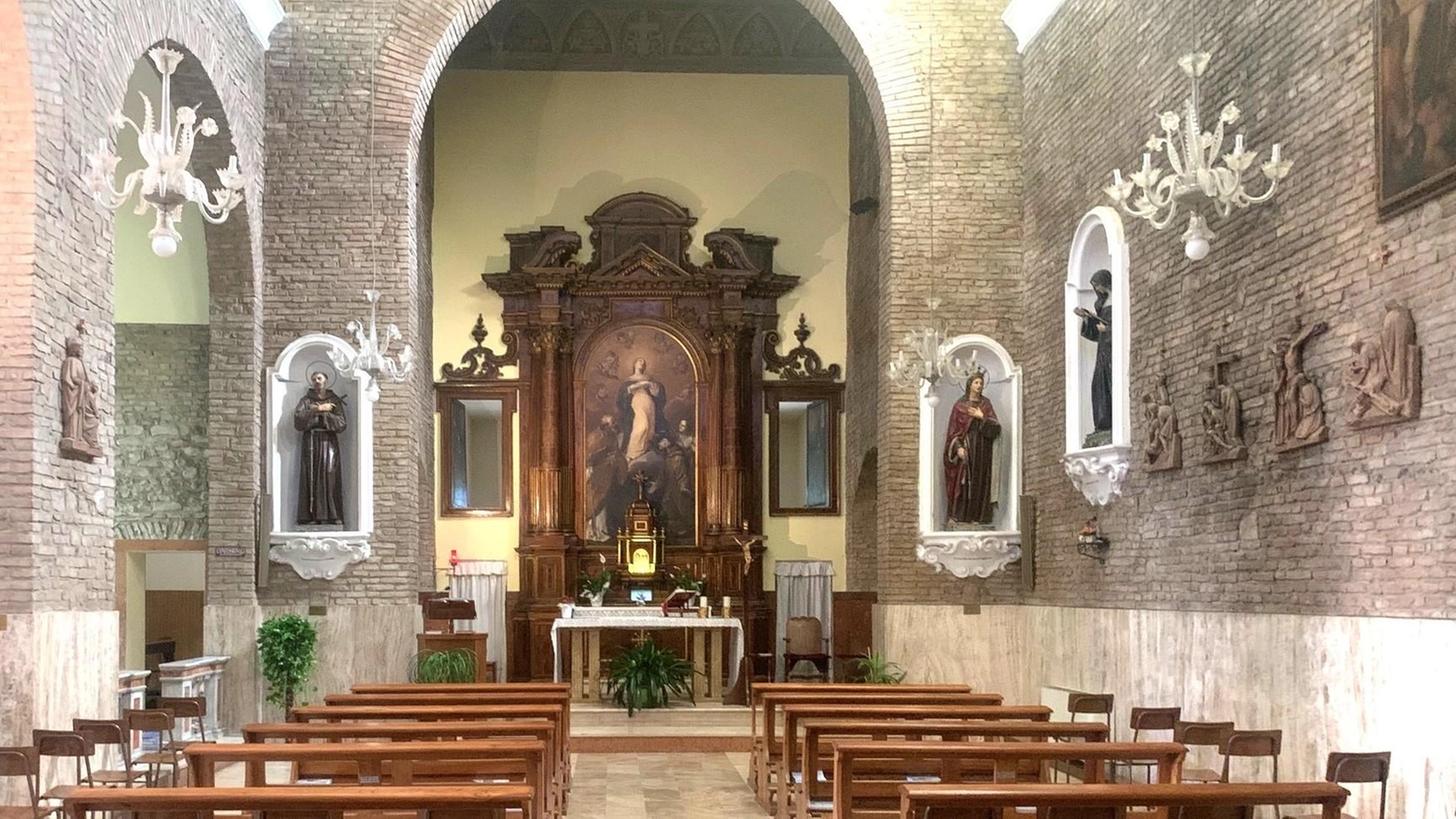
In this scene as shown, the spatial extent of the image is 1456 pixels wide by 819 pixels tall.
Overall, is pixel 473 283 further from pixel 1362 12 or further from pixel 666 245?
pixel 1362 12

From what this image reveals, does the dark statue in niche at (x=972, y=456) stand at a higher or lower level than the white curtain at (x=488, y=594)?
higher

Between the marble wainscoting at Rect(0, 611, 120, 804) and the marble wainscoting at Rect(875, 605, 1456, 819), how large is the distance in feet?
23.1

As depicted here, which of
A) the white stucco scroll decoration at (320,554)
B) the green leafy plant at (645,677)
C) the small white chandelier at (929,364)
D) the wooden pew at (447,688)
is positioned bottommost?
the green leafy plant at (645,677)

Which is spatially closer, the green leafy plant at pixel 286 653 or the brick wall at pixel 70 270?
the brick wall at pixel 70 270

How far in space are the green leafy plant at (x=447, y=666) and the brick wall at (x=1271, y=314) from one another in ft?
18.0

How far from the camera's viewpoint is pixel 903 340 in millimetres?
15422

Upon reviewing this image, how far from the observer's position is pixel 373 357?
45.2 ft

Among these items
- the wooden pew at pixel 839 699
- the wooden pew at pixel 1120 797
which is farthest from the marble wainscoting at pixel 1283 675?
the wooden pew at pixel 1120 797

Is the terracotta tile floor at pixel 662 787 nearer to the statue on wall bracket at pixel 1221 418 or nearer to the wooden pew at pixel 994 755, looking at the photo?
the wooden pew at pixel 994 755

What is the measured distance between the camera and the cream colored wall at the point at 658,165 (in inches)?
806

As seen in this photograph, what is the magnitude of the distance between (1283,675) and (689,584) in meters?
9.89

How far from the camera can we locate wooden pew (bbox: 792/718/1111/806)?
8.15m

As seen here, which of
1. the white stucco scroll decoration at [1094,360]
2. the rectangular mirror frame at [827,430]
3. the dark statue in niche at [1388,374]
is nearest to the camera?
the dark statue in niche at [1388,374]

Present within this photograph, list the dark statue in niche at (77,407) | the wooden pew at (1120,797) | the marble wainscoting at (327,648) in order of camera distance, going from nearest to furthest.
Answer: the wooden pew at (1120,797)
the dark statue in niche at (77,407)
the marble wainscoting at (327,648)
